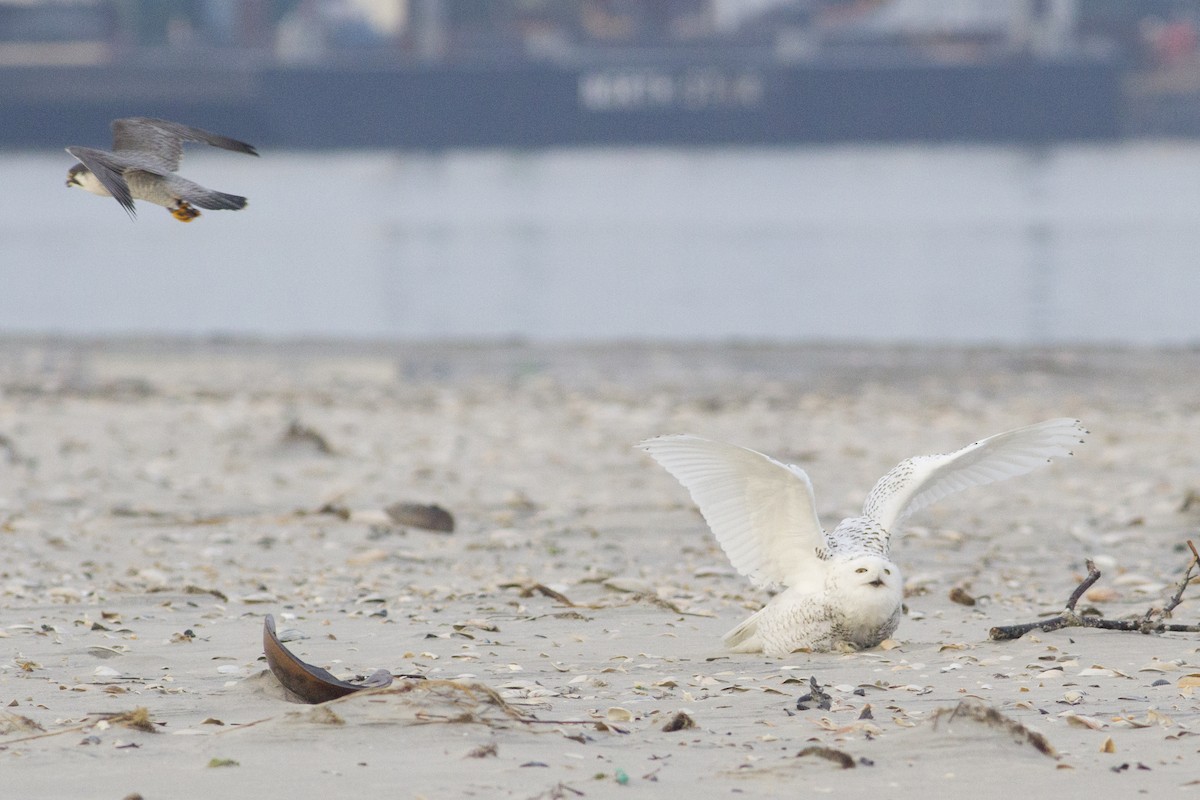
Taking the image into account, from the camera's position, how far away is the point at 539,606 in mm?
5238

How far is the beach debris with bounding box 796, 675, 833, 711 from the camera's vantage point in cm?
370

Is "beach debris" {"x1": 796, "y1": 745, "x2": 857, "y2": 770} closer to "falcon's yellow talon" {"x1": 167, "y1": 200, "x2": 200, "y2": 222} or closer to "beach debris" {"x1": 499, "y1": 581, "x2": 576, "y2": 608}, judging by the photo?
"falcon's yellow talon" {"x1": 167, "y1": 200, "x2": 200, "y2": 222}

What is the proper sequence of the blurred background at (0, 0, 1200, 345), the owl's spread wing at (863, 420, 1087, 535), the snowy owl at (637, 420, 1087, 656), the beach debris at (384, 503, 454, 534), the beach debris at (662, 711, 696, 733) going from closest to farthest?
1. the beach debris at (662, 711, 696, 733)
2. the snowy owl at (637, 420, 1087, 656)
3. the owl's spread wing at (863, 420, 1087, 535)
4. the beach debris at (384, 503, 454, 534)
5. the blurred background at (0, 0, 1200, 345)

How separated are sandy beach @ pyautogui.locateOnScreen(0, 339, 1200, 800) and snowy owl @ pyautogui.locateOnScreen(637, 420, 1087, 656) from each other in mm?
104

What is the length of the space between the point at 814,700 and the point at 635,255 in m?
33.2

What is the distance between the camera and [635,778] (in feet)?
10.3

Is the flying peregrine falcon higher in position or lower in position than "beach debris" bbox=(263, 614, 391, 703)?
higher

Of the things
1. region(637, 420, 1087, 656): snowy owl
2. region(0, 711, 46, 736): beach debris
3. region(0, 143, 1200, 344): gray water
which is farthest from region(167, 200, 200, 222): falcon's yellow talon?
region(0, 143, 1200, 344): gray water

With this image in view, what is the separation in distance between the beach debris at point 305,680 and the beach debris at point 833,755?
0.98 metres

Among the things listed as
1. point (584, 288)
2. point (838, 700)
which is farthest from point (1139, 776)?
point (584, 288)

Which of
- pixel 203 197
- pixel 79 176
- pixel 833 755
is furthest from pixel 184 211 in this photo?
pixel 833 755

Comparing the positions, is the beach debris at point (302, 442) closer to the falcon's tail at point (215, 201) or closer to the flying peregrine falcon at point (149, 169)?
the flying peregrine falcon at point (149, 169)

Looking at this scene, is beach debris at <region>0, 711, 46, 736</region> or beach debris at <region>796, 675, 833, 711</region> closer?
beach debris at <region>0, 711, 46, 736</region>

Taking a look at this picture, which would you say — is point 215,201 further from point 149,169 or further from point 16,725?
point 16,725
